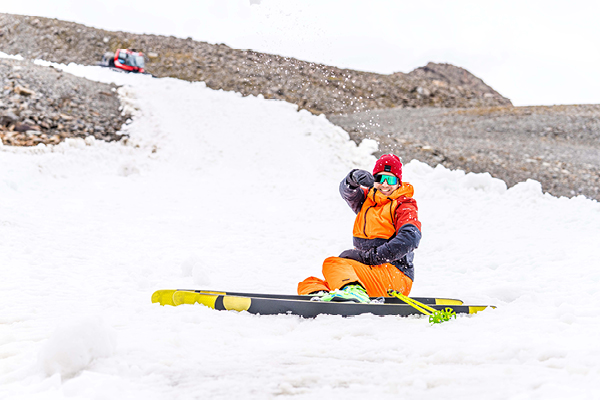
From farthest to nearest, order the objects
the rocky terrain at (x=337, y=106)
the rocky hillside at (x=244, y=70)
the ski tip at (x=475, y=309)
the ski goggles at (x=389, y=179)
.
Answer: the rocky hillside at (x=244, y=70)
the rocky terrain at (x=337, y=106)
the ski goggles at (x=389, y=179)
the ski tip at (x=475, y=309)

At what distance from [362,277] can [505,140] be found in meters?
15.2

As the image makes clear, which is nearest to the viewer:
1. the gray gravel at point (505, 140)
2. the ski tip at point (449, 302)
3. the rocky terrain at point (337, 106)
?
the ski tip at point (449, 302)

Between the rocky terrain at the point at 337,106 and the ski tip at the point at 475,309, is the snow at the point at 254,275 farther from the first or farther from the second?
the rocky terrain at the point at 337,106

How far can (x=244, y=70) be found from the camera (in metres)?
26.4

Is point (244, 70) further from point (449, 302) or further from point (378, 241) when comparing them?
point (449, 302)

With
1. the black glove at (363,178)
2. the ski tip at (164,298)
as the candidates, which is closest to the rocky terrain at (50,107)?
the ski tip at (164,298)

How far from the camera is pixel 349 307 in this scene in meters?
3.40

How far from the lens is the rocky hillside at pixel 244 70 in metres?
23.7

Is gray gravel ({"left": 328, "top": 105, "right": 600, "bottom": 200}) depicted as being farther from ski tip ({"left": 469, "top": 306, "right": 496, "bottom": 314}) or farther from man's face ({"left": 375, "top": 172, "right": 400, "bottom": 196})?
ski tip ({"left": 469, "top": 306, "right": 496, "bottom": 314})

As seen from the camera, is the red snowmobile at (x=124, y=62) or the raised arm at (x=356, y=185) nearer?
the raised arm at (x=356, y=185)

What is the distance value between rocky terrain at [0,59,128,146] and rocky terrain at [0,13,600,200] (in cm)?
3

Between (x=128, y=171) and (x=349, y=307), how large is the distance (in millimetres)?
9086

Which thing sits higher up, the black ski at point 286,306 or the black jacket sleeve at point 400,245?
the black jacket sleeve at point 400,245

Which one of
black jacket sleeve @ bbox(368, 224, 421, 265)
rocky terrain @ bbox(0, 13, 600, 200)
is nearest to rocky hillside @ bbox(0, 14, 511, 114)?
rocky terrain @ bbox(0, 13, 600, 200)
